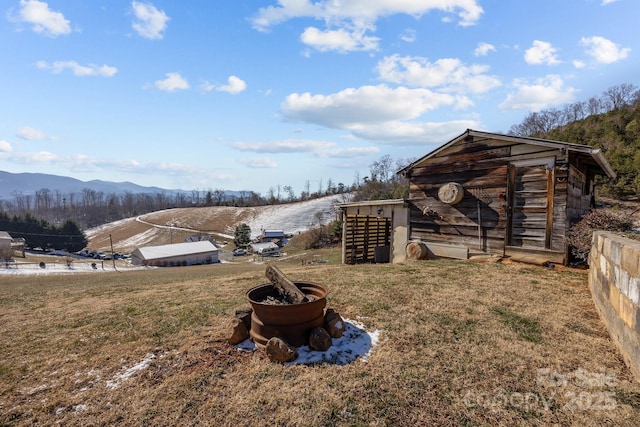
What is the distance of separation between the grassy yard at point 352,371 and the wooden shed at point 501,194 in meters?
3.26

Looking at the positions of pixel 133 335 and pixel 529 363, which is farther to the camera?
pixel 133 335

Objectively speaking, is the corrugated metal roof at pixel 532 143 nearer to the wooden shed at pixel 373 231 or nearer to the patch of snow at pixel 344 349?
the wooden shed at pixel 373 231

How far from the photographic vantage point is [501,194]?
9.88 meters

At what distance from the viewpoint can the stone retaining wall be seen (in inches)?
131

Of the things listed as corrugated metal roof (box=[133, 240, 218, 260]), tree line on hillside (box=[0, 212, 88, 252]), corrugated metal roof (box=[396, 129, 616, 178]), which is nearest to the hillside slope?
tree line on hillside (box=[0, 212, 88, 252])

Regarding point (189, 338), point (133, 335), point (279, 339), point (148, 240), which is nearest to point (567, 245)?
point (279, 339)

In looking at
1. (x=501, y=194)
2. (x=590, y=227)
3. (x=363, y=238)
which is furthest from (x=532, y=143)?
(x=363, y=238)

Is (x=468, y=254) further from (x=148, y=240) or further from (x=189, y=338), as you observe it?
(x=148, y=240)

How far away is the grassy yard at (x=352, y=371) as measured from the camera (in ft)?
9.87

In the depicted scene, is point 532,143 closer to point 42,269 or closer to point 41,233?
point 42,269

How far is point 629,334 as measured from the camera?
356 centimetres

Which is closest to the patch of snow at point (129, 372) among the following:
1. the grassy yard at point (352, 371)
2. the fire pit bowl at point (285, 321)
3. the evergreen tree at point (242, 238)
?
the grassy yard at point (352, 371)

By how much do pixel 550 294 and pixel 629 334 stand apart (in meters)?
3.15

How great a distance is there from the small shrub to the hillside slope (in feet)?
227
